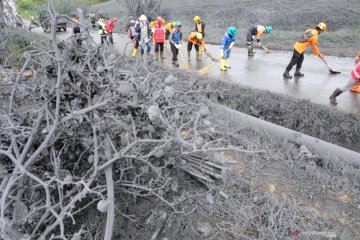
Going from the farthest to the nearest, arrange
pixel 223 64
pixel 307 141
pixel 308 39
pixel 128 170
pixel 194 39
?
pixel 194 39 < pixel 223 64 < pixel 308 39 < pixel 307 141 < pixel 128 170

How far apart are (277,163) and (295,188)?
1.81 ft

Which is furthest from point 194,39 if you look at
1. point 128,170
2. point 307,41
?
point 128,170

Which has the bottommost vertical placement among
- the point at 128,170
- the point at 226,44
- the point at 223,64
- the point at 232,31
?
the point at 223,64

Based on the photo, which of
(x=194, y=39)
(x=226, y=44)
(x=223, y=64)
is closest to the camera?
(x=226, y=44)

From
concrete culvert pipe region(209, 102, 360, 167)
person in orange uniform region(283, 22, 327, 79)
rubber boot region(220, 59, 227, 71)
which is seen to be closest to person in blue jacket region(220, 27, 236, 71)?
rubber boot region(220, 59, 227, 71)

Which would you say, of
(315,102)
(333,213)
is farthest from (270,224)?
(315,102)

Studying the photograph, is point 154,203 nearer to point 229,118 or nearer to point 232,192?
point 232,192

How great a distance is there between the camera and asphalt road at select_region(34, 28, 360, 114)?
671cm

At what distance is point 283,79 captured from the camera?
7.93m

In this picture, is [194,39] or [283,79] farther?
[194,39]

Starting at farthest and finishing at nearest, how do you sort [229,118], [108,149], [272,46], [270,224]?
[272,46] → [229,118] → [270,224] → [108,149]

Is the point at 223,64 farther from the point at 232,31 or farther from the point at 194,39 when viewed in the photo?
the point at 194,39

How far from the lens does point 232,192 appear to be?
10.1 feet

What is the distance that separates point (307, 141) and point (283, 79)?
363 centimetres
